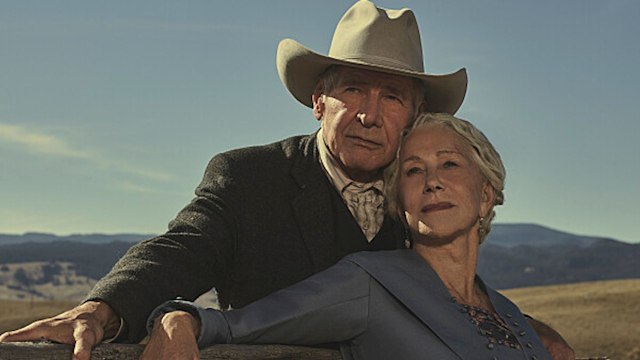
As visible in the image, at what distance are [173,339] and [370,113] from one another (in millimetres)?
1406

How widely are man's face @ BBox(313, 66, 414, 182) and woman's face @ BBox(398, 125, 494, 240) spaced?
0.28 metres

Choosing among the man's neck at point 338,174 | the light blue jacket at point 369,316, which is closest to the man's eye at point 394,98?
the man's neck at point 338,174

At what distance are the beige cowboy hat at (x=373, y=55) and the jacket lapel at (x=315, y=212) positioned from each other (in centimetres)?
43

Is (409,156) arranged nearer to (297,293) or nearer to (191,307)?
(297,293)

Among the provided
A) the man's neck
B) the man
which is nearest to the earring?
the man

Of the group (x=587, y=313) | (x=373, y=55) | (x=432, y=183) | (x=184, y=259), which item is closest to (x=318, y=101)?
(x=373, y=55)

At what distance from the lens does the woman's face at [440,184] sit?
125 inches

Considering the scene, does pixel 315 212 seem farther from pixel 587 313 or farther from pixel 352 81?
pixel 587 313

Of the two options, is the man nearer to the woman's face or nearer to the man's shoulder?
the woman's face

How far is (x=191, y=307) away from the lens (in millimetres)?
2648

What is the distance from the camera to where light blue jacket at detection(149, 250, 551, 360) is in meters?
2.80

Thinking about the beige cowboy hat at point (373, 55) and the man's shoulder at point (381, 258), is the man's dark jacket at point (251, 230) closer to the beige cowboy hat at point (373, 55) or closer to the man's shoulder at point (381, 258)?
the beige cowboy hat at point (373, 55)

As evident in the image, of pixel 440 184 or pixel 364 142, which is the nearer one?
pixel 440 184

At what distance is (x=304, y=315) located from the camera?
112 inches
